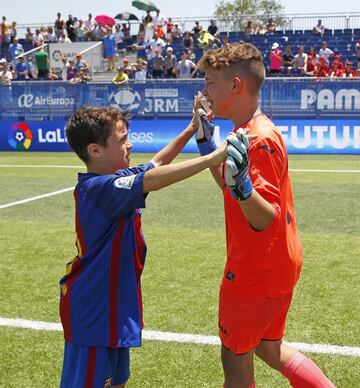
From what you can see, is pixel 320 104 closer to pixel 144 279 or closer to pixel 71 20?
pixel 144 279

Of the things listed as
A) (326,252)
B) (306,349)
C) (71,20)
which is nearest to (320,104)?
(326,252)

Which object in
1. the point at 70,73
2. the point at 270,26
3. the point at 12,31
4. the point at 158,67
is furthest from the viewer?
the point at 12,31

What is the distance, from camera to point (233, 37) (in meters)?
29.5

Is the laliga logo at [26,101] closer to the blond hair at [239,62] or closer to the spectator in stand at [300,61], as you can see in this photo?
the spectator in stand at [300,61]

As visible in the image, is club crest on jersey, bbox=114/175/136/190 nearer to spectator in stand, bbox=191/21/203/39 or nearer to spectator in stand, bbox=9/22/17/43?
spectator in stand, bbox=191/21/203/39

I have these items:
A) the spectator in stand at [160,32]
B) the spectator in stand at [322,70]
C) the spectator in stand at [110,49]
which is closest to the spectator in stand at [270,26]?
the spectator in stand at [160,32]

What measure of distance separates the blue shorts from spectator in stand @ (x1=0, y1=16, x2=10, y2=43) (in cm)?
3274

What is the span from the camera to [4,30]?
3350 cm

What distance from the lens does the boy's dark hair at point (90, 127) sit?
2.79m

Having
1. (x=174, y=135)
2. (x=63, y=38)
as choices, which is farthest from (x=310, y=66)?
(x=63, y=38)

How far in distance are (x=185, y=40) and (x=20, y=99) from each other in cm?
1043

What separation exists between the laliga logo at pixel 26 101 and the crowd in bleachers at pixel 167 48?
1.63m

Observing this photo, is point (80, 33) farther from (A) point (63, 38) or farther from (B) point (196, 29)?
(B) point (196, 29)

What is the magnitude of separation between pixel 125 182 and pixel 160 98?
1616 cm
